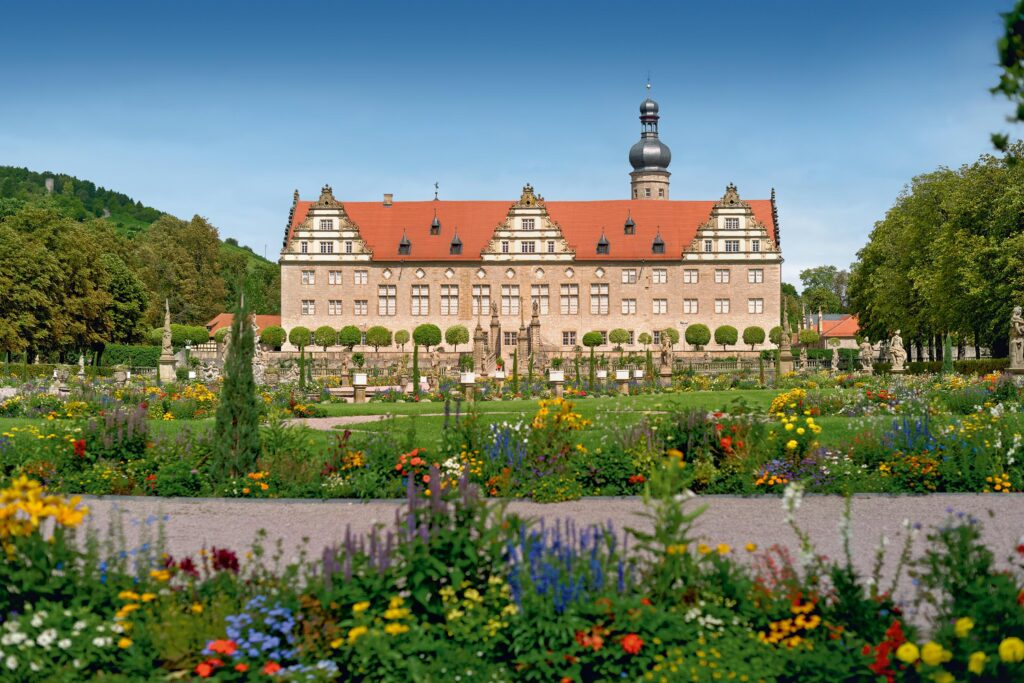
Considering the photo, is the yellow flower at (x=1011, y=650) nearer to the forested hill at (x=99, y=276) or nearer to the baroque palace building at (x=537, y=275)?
the forested hill at (x=99, y=276)

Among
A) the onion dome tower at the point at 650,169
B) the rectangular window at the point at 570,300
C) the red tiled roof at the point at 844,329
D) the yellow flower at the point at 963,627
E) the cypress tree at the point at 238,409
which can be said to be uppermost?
the onion dome tower at the point at 650,169

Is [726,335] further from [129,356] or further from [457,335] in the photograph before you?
[129,356]

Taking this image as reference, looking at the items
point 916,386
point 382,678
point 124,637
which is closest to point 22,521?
point 124,637

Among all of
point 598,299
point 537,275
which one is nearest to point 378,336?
point 537,275

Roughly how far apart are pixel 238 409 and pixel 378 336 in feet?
149

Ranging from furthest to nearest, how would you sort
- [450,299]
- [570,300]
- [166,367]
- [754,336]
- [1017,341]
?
[450,299] < [570,300] < [754,336] < [166,367] < [1017,341]

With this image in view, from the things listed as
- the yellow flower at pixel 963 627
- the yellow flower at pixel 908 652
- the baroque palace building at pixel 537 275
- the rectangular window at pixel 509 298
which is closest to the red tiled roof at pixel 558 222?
the baroque palace building at pixel 537 275

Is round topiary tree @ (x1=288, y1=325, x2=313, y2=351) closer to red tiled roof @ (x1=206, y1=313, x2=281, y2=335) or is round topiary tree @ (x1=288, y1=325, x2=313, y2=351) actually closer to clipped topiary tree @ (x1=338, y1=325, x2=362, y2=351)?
clipped topiary tree @ (x1=338, y1=325, x2=362, y2=351)

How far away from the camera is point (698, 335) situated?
53969mm

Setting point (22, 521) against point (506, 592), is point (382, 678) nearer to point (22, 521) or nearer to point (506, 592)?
point (506, 592)

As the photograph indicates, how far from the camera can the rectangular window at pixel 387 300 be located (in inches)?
2222

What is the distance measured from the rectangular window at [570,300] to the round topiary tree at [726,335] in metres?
7.82

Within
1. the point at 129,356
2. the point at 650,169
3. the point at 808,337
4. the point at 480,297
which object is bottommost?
the point at 129,356

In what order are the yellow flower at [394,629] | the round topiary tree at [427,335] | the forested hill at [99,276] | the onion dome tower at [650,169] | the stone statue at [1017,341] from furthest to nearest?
the onion dome tower at [650,169] → the round topiary tree at [427,335] → the forested hill at [99,276] → the stone statue at [1017,341] → the yellow flower at [394,629]
